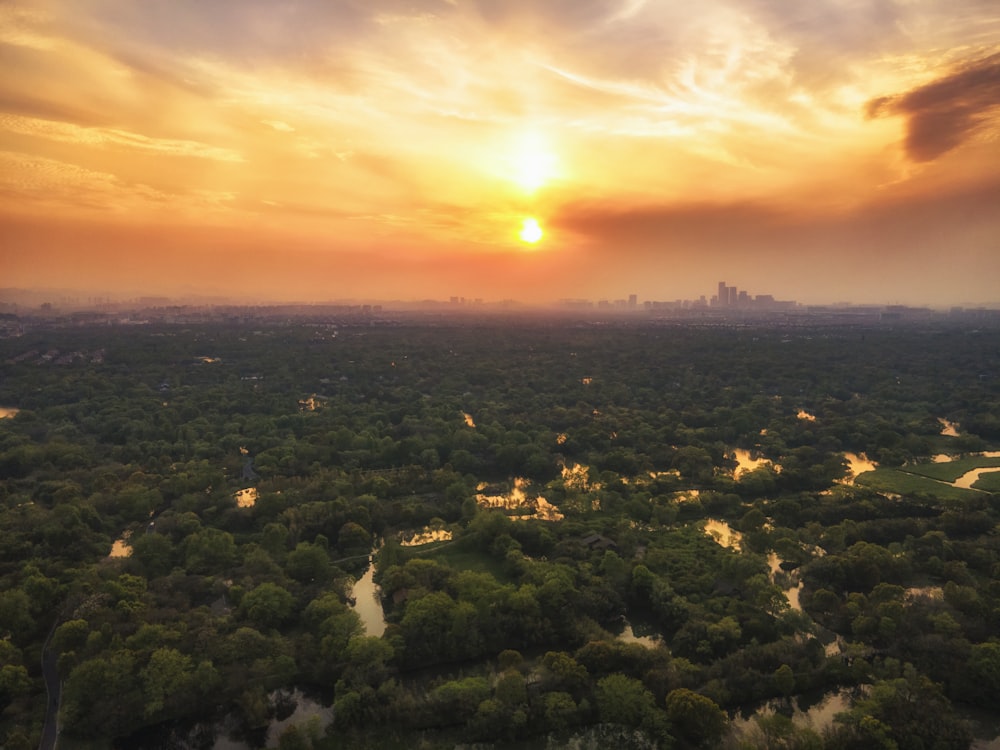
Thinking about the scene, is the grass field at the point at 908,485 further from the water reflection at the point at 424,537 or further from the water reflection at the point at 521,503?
the water reflection at the point at 424,537

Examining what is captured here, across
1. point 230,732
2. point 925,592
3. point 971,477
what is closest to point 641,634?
point 925,592

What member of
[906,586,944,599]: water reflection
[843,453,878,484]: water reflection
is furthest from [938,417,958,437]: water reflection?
[906,586,944,599]: water reflection

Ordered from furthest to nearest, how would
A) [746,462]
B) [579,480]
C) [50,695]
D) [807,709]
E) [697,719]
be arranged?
[746,462]
[579,480]
[807,709]
[50,695]
[697,719]

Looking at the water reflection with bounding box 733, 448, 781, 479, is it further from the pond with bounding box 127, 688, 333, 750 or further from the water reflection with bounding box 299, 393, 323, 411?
the water reflection with bounding box 299, 393, 323, 411

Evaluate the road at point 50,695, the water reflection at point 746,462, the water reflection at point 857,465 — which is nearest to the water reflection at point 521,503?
the water reflection at point 746,462

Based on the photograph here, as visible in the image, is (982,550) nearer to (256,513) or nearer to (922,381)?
(256,513)

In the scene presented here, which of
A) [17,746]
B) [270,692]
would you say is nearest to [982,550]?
[270,692]

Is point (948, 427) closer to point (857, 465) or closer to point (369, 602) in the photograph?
point (857, 465)

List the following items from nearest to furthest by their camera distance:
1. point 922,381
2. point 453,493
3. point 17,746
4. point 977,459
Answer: point 17,746 → point 453,493 → point 977,459 → point 922,381

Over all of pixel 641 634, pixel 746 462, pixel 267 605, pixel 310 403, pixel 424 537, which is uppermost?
pixel 310 403
